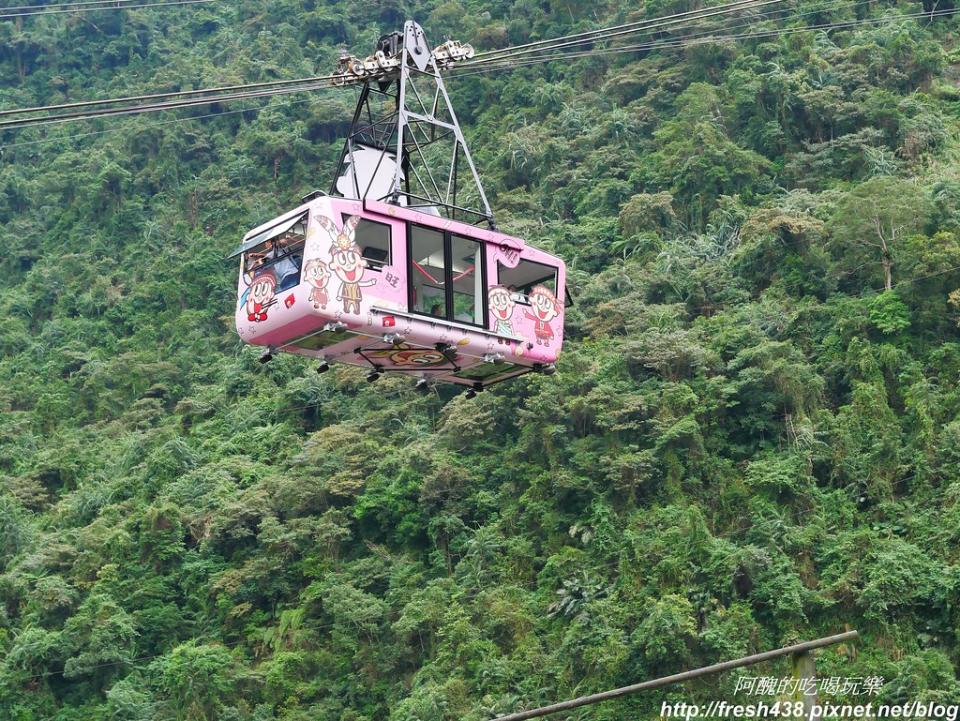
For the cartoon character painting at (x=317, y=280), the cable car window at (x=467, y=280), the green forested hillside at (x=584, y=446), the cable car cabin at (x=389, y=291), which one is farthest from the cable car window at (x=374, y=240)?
the green forested hillside at (x=584, y=446)

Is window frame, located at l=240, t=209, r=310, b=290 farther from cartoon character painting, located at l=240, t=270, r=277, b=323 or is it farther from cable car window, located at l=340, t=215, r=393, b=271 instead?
cable car window, located at l=340, t=215, r=393, b=271

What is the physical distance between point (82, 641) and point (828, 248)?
12.5m

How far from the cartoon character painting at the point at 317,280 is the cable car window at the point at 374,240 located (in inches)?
14.7

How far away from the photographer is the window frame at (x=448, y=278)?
33.0 feet

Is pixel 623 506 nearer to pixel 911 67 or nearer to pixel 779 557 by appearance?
pixel 779 557

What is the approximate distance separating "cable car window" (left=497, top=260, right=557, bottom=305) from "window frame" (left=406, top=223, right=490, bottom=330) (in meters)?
0.19

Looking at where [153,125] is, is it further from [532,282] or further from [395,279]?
[395,279]

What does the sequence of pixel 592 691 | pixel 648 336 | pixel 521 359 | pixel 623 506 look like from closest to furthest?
1. pixel 521 359
2. pixel 592 691
3. pixel 623 506
4. pixel 648 336

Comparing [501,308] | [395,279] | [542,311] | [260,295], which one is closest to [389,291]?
[395,279]

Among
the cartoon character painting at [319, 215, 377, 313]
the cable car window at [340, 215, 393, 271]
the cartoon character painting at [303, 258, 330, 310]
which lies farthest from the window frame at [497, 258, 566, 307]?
the cartoon character painting at [303, 258, 330, 310]

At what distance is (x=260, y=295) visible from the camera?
398 inches

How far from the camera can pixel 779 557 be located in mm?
17781

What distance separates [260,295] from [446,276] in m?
1.33

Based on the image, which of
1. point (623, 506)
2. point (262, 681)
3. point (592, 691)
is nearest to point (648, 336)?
point (623, 506)
